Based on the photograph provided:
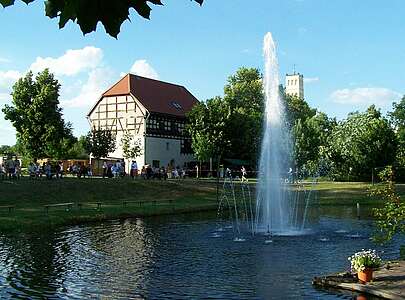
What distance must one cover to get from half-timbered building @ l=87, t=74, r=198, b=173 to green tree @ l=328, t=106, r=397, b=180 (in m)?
21.3

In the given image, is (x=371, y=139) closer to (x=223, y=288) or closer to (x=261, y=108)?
(x=261, y=108)

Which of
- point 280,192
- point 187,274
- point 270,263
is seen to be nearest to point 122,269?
point 187,274

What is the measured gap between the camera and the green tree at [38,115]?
5719 centimetres

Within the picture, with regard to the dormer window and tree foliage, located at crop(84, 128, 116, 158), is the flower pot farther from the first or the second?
the dormer window

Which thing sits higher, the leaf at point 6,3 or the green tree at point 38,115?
the green tree at point 38,115

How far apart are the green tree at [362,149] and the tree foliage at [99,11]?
59.8 meters

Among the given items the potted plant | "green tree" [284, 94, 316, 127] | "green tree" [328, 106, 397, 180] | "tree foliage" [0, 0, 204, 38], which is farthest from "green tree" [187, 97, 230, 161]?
"tree foliage" [0, 0, 204, 38]

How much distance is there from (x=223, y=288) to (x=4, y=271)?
6.51m

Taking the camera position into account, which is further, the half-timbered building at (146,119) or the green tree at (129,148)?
the half-timbered building at (146,119)

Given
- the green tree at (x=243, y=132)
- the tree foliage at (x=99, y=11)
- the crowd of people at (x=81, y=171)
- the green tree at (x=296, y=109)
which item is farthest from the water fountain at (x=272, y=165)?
the green tree at (x=296, y=109)

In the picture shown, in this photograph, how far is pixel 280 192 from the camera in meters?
31.1

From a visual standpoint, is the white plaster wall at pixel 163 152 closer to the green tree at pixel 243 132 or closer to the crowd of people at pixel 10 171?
the green tree at pixel 243 132

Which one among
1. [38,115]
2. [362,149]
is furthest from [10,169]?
[362,149]

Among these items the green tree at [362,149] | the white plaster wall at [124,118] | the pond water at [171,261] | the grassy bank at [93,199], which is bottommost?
the pond water at [171,261]
